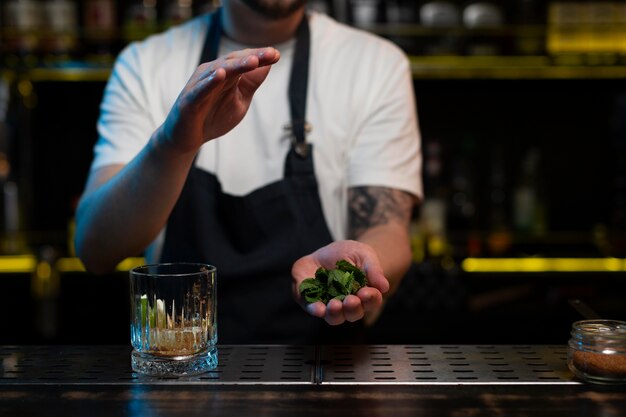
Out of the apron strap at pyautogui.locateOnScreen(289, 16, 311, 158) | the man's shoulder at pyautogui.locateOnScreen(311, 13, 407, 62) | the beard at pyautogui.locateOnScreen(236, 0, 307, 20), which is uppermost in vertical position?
the beard at pyautogui.locateOnScreen(236, 0, 307, 20)

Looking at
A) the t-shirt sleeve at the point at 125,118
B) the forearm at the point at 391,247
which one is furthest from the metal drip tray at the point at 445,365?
the t-shirt sleeve at the point at 125,118

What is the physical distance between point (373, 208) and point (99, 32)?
168cm

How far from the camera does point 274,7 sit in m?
1.83

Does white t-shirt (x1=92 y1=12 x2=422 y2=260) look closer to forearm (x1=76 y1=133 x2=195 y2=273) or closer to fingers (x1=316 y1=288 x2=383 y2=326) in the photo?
forearm (x1=76 y1=133 x2=195 y2=273)

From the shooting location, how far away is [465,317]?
280 centimetres

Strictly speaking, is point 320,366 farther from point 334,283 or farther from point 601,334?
point 601,334

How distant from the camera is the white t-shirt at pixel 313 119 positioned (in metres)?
1.87

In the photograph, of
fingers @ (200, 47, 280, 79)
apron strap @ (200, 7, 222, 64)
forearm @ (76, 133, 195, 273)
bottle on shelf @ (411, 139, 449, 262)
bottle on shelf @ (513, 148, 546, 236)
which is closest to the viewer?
fingers @ (200, 47, 280, 79)

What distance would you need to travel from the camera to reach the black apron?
179cm

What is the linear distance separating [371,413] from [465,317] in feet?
5.85

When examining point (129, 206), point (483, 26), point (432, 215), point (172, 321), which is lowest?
point (432, 215)

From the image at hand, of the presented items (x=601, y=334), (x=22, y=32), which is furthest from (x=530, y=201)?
(x=601, y=334)

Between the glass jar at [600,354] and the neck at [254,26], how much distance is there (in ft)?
3.30

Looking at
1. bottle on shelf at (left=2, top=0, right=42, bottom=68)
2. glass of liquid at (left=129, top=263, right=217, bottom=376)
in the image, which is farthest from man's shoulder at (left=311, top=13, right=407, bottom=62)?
bottle on shelf at (left=2, top=0, right=42, bottom=68)
